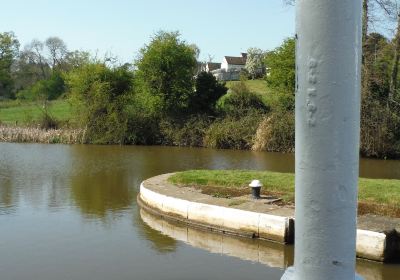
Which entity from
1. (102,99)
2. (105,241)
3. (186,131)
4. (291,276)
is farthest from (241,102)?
(291,276)

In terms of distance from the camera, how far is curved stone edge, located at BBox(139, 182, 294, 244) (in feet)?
29.5

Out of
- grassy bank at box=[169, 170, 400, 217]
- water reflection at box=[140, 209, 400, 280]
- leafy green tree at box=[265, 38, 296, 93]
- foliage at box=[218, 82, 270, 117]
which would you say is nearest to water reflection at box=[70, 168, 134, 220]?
grassy bank at box=[169, 170, 400, 217]

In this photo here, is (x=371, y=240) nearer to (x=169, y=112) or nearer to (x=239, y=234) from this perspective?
(x=239, y=234)

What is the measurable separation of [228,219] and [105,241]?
240cm

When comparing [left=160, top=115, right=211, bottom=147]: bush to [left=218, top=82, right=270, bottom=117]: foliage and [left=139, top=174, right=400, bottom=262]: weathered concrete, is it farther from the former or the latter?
[left=139, top=174, right=400, bottom=262]: weathered concrete

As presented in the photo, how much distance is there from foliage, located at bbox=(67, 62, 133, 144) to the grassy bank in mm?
18913

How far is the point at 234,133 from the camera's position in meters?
29.3

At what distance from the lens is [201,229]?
10148mm

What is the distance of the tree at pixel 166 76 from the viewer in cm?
3266

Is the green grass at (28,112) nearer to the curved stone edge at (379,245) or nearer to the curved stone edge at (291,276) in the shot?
the curved stone edge at (379,245)

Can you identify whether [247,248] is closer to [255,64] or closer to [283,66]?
[283,66]

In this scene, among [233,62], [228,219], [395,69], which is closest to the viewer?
[228,219]

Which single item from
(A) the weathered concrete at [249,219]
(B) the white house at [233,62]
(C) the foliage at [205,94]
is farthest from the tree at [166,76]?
(B) the white house at [233,62]

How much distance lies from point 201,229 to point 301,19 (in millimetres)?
9093
